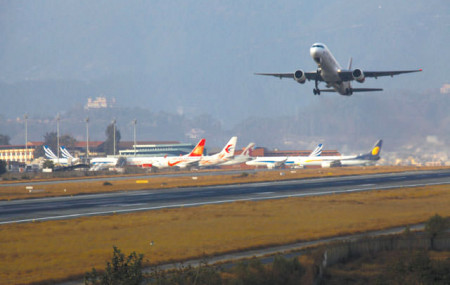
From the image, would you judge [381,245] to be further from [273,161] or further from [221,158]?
[273,161]

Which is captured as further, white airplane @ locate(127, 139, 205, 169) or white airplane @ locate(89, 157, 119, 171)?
white airplane @ locate(89, 157, 119, 171)

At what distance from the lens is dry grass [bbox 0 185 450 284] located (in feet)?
99.0

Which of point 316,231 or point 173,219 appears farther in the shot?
point 173,219

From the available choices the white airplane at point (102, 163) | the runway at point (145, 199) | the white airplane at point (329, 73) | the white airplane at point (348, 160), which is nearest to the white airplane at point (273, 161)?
the white airplane at point (348, 160)

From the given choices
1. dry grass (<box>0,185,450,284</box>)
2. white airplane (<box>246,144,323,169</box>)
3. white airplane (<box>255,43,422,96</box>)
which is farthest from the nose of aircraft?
white airplane (<box>246,144,323,169</box>)

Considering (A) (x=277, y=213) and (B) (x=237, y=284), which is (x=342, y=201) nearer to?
(A) (x=277, y=213)

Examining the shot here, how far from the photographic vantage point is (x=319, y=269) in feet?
84.9

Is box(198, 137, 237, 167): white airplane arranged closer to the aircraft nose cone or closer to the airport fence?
the aircraft nose cone

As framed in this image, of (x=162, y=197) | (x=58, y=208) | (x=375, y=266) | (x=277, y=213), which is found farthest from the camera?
(x=162, y=197)

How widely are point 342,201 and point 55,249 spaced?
29177 millimetres

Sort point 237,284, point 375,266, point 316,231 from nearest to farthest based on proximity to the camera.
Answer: point 237,284 < point 375,266 < point 316,231

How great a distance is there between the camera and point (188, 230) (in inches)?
1529

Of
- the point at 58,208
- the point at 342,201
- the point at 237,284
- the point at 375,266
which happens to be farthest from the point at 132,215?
the point at 237,284

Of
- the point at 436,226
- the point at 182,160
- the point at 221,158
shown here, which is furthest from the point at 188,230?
the point at 221,158
